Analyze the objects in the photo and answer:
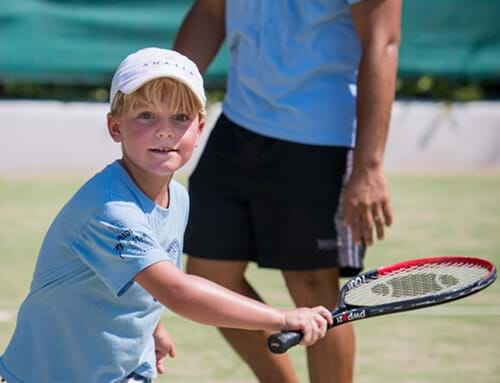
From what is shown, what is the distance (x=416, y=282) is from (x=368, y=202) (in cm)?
47

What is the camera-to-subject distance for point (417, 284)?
345cm

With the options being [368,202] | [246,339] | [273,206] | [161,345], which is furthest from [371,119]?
[161,345]

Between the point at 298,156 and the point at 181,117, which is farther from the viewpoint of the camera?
the point at 298,156

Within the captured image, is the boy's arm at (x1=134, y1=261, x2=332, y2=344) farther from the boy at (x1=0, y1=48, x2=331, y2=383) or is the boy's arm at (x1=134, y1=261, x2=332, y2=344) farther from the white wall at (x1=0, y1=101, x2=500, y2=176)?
the white wall at (x1=0, y1=101, x2=500, y2=176)

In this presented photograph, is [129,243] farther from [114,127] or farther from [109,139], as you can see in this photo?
[109,139]

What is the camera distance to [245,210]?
4.23 metres

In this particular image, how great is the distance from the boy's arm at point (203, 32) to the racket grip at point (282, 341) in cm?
177

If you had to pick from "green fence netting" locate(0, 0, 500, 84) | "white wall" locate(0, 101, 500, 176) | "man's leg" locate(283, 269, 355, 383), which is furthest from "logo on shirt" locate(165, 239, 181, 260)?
"green fence netting" locate(0, 0, 500, 84)

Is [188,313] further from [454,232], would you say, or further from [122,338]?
[454,232]

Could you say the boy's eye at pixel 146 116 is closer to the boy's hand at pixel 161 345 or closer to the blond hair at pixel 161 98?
the blond hair at pixel 161 98

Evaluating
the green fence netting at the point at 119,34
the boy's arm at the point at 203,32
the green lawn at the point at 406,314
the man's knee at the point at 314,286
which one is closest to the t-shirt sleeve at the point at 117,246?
the man's knee at the point at 314,286

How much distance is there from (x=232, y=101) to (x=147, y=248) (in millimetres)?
1485

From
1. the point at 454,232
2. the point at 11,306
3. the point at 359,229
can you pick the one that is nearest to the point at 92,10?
the point at 454,232

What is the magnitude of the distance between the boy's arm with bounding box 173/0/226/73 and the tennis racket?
1286 mm
